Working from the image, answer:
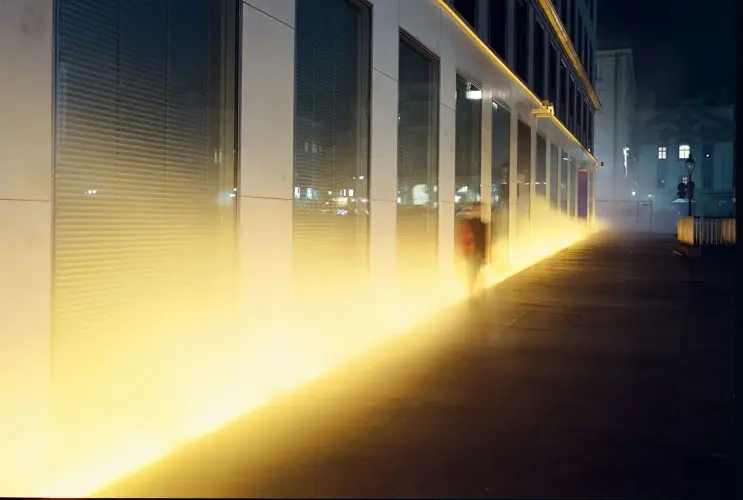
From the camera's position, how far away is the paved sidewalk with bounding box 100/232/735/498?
4660 millimetres

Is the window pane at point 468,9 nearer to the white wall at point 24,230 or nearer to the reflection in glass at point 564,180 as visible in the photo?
the white wall at point 24,230

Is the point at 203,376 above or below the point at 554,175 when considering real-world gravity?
below

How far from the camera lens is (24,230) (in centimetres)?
449

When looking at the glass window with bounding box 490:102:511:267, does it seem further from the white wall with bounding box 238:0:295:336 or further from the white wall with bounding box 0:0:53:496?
the white wall with bounding box 0:0:53:496

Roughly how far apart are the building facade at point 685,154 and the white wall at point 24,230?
11190cm

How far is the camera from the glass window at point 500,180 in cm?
1881

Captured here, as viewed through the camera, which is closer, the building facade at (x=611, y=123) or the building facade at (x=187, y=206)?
the building facade at (x=187, y=206)

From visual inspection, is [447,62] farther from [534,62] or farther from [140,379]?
[534,62]

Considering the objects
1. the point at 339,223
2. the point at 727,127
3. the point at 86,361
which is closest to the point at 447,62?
the point at 339,223

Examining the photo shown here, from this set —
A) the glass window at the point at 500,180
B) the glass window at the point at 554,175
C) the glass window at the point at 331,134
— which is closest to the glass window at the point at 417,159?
the glass window at the point at 331,134

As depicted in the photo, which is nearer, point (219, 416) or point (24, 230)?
point (24, 230)

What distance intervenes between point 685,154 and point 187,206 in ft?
392

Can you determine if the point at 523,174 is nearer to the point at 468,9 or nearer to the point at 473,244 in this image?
the point at 468,9

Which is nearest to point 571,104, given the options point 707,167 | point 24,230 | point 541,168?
point 541,168
